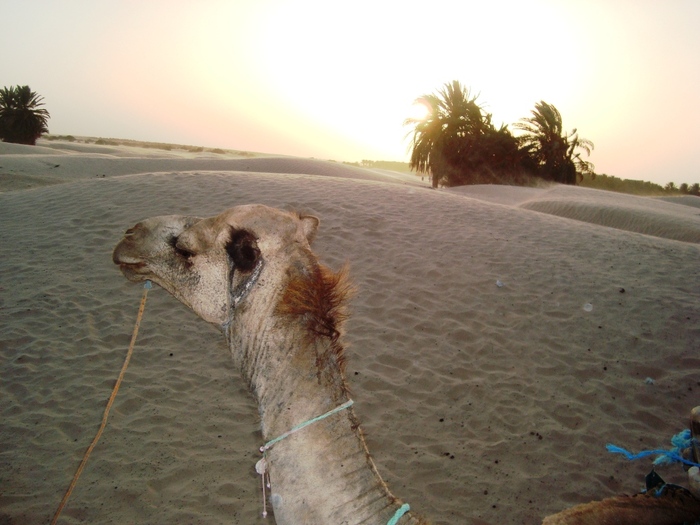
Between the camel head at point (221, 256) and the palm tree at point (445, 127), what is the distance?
2454 cm

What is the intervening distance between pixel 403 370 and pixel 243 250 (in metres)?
3.96

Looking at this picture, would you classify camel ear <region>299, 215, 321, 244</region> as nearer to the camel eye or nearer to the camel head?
the camel head

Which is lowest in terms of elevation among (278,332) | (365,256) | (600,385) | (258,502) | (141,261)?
(258,502)

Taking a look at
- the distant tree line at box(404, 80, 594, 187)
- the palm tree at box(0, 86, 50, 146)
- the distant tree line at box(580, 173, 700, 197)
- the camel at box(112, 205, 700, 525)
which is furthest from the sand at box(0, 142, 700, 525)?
the distant tree line at box(580, 173, 700, 197)

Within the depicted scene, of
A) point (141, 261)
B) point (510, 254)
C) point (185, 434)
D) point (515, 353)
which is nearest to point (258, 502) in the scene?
point (185, 434)

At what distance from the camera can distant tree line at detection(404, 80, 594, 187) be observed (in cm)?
2438

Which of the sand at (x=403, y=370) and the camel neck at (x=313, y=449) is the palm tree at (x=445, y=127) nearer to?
the sand at (x=403, y=370)

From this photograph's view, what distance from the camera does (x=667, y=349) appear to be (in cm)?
571

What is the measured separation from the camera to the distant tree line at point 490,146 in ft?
80.0

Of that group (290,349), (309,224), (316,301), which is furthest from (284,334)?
(309,224)

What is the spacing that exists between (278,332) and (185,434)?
3266mm

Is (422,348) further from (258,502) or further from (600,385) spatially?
(258,502)

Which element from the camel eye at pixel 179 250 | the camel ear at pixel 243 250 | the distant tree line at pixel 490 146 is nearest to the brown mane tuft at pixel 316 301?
the camel ear at pixel 243 250

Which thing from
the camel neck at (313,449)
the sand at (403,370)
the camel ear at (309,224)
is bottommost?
the sand at (403,370)
